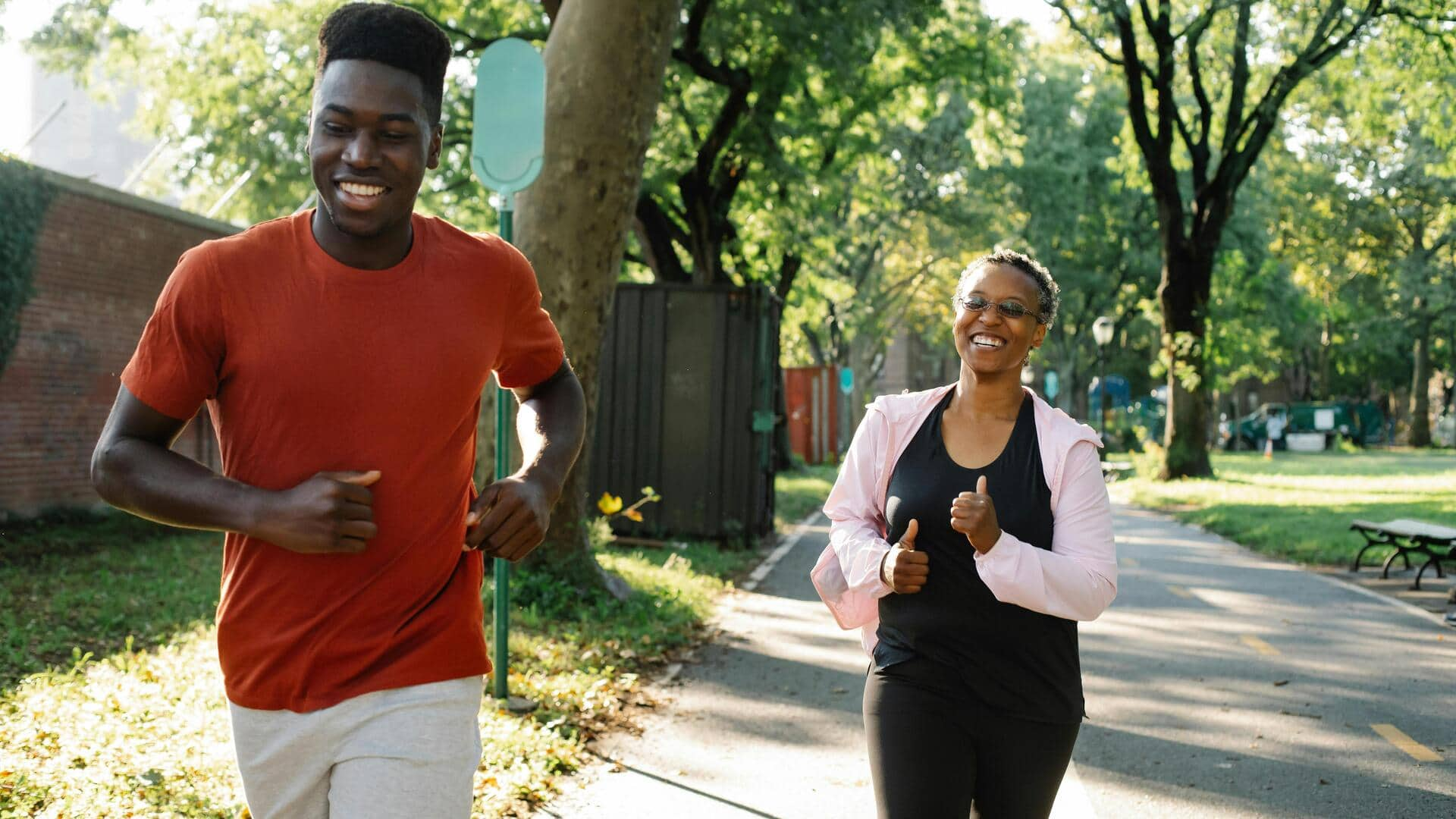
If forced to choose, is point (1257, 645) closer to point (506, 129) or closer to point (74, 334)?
point (506, 129)

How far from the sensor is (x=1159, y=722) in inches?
282

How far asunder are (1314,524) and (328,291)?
56.7 feet

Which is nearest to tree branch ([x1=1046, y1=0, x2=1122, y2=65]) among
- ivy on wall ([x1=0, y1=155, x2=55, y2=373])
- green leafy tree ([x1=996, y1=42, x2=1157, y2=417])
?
green leafy tree ([x1=996, y1=42, x2=1157, y2=417])

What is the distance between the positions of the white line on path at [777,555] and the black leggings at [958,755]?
359 inches

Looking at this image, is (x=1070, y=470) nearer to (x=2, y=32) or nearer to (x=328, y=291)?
(x=328, y=291)

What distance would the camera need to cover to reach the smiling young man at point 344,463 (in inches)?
93.0

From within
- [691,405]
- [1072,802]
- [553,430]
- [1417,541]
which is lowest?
[1072,802]

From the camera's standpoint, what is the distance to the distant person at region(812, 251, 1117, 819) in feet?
10.6

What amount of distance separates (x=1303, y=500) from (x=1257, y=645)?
13821 mm

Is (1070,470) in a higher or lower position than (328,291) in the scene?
lower

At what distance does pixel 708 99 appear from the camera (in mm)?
22750

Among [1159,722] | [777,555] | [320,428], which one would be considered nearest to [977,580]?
[320,428]

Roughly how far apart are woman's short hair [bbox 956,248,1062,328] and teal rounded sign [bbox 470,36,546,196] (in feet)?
12.4

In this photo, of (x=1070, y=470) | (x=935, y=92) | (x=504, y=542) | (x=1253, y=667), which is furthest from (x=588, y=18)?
(x=935, y=92)
